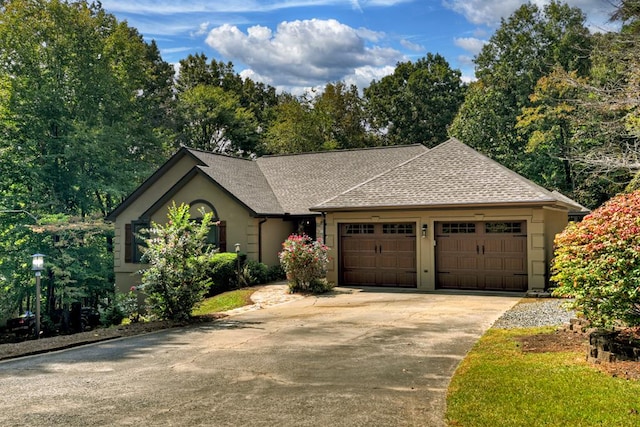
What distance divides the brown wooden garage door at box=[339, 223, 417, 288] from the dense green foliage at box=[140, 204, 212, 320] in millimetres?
7031

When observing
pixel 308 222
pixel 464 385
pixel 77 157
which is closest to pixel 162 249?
pixel 464 385

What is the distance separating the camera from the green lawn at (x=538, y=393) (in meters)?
4.70

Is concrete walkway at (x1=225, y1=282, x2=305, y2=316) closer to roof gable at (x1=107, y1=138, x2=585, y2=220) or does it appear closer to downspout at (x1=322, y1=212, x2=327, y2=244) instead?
downspout at (x1=322, y1=212, x2=327, y2=244)

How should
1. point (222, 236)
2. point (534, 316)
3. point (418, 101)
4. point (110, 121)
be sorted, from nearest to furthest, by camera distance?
point (534, 316)
point (222, 236)
point (110, 121)
point (418, 101)

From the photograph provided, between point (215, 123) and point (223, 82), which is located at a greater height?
point (223, 82)

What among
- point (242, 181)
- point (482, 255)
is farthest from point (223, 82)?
→ point (482, 255)

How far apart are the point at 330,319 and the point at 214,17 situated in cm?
1017

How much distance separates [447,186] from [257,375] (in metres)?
12.0

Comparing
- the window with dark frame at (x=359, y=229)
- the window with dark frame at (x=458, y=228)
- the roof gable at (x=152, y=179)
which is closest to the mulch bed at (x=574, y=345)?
the window with dark frame at (x=458, y=228)

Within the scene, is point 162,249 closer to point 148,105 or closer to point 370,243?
point 370,243

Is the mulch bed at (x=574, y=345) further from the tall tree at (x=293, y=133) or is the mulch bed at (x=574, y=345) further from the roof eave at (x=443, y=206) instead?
the tall tree at (x=293, y=133)

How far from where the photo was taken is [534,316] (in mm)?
10828

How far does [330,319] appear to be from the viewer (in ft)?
37.1

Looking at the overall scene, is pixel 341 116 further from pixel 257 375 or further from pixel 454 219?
pixel 257 375
